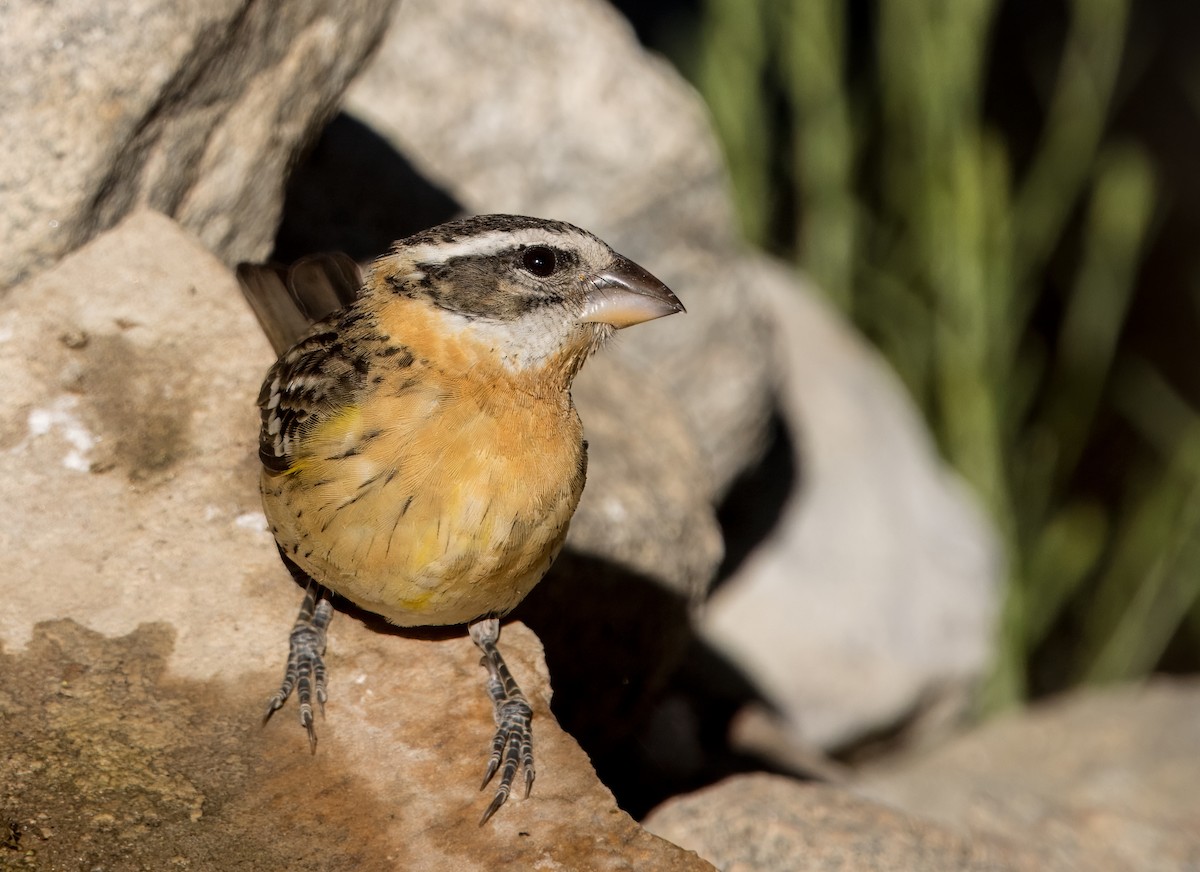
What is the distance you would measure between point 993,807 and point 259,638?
3233mm

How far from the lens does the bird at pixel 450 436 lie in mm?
3686

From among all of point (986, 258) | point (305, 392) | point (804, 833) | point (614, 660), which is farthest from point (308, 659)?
point (986, 258)

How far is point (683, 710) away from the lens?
7.39 metres

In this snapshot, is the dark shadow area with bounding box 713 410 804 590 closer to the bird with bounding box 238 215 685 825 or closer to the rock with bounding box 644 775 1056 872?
the rock with bounding box 644 775 1056 872

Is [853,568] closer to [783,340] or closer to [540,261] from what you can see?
[783,340]

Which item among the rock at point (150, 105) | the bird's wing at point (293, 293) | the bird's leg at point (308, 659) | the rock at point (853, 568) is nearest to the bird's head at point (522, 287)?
the bird's wing at point (293, 293)

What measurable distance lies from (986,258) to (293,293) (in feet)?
16.1

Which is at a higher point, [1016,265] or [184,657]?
[184,657]

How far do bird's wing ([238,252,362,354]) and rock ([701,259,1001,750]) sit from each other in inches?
144

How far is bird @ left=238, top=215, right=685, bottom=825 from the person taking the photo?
145 inches

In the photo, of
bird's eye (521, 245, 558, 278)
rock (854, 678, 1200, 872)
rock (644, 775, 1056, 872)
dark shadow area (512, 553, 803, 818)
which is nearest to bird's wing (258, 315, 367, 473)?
bird's eye (521, 245, 558, 278)

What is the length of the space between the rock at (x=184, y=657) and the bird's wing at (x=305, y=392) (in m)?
0.40

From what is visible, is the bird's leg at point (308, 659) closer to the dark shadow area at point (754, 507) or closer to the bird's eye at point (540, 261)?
the bird's eye at point (540, 261)

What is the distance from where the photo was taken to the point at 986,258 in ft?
27.2
